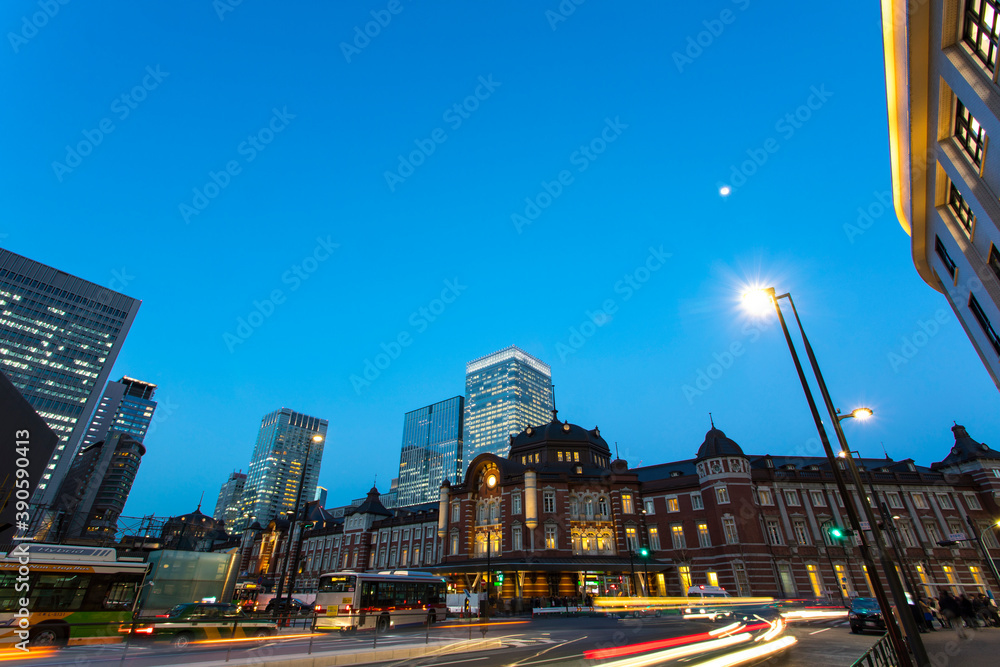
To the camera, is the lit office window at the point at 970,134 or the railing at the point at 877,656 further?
the lit office window at the point at 970,134

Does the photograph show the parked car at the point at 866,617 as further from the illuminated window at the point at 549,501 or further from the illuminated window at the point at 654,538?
the illuminated window at the point at 549,501

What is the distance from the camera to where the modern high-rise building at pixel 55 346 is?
123m

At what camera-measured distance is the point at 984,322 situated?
899 inches

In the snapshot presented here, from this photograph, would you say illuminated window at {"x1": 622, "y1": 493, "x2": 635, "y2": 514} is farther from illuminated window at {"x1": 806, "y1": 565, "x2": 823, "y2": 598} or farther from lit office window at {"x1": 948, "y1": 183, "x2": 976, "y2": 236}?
lit office window at {"x1": 948, "y1": 183, "x2": 976, "y2": 236}

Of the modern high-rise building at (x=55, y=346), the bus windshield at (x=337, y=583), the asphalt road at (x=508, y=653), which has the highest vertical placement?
the modern high-rise building at (x=55, y=346)

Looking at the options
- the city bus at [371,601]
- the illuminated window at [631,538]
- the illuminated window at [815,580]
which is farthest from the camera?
the illuminated window at [631,538]

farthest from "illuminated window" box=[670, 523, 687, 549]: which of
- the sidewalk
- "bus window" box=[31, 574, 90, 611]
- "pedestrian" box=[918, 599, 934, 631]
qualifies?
"bus window" box=[31, 574, 90, 611]

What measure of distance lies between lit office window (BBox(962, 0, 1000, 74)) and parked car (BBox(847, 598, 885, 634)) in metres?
20.9

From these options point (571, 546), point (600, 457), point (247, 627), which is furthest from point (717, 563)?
point (247, 627)

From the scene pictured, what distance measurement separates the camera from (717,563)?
47.1 metres

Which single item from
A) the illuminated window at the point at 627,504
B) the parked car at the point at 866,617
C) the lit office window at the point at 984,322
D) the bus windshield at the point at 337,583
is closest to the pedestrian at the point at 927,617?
the parked car at the point at 866,617

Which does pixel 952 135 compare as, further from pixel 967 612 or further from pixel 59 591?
pixel 59 591

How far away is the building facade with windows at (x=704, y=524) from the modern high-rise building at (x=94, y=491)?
37.9 m

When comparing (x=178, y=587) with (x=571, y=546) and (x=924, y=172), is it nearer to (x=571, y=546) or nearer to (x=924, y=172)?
(x=571, y=546)
